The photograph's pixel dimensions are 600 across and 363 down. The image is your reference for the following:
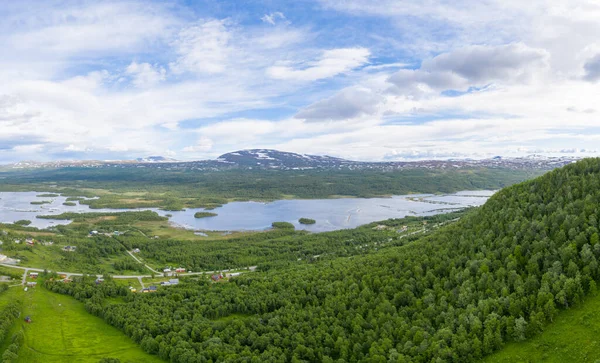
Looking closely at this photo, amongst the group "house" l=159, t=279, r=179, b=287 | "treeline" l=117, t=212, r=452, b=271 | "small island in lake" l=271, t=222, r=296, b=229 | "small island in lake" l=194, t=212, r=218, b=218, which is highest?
"small island in lake" l=194, t=212, r=218, b=218

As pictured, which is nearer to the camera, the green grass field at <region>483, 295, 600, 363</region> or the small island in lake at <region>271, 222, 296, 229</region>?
the green grass field at <region>483, 295, 600, 363</region>

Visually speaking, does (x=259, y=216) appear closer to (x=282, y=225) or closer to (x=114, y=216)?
(x=282, y=225)

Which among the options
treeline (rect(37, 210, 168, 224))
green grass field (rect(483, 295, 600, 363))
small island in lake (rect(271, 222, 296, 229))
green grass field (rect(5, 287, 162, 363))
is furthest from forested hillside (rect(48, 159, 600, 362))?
treeline (rect(37, 210, 168, 224))

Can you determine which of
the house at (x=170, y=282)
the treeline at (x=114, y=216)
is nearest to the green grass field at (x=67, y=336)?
the house at (x=170, y=282)

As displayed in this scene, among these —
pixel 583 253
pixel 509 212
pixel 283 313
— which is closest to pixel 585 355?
pixel 583 253

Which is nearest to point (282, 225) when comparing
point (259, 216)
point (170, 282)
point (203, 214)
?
point (259, 216)

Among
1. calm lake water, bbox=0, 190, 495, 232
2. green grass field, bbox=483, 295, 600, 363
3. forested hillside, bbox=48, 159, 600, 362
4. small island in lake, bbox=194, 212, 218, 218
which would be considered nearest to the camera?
green grass field, bbox=483, 295, 600, 363

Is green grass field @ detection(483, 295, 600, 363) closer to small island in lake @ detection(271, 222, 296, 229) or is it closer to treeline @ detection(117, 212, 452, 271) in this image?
treeline @ detection(117, 212, 452, 271)
